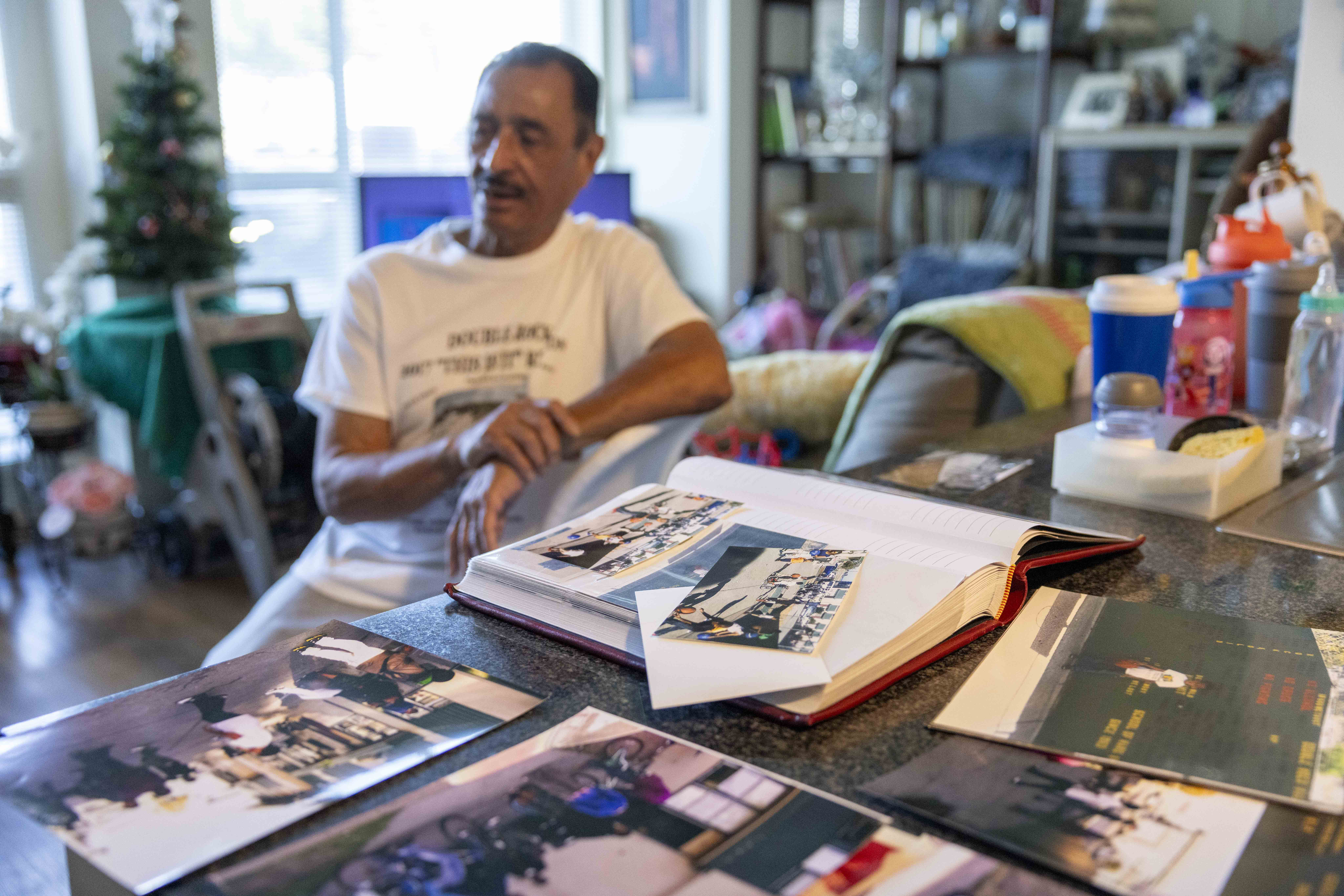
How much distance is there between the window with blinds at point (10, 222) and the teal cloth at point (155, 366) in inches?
18.1

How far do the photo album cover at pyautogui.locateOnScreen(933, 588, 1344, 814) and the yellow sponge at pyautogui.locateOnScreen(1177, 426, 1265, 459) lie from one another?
31 centimetres

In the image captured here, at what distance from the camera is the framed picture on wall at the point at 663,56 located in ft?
14.4

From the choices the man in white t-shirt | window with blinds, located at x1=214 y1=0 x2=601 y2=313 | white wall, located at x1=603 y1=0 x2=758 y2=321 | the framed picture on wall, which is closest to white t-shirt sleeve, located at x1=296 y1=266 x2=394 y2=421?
the man in white t-shirt

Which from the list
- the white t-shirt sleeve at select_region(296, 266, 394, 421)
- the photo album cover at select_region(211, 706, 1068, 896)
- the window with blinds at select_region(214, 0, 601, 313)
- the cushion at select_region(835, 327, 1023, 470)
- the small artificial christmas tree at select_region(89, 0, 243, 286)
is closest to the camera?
the photo album cover at select_region(211, 706, 1068, 896)

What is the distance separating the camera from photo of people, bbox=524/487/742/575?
2.51 ft

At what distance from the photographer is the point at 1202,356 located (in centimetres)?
121

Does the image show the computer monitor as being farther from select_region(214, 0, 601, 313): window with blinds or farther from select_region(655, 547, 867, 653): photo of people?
select_region(655, 547, 867, 653): photo of people

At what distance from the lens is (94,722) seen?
58 centimetres

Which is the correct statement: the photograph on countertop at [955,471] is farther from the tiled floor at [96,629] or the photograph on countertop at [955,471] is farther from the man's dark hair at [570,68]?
the tiled floor at [96,629]

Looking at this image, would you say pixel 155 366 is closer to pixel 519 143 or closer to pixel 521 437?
pixel 519 143

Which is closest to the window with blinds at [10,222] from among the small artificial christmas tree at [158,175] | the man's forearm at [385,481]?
the small artificial christmas tree at [158,175]

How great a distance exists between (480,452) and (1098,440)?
2.16ft

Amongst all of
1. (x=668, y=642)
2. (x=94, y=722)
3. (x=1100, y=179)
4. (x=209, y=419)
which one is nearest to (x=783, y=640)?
(x=668, y=642)

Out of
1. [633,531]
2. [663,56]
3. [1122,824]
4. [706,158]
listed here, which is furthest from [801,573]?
[663,56]
